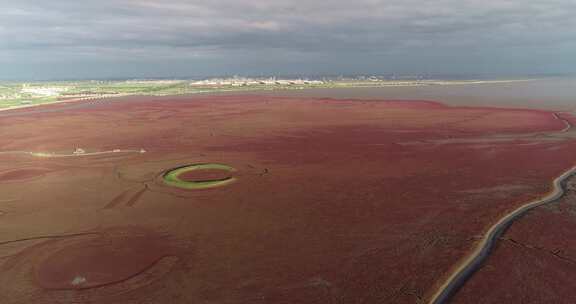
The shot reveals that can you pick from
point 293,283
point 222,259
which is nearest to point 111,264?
point 222,259

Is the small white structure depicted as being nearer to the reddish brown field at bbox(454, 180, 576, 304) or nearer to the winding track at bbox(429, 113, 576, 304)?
the winding track at bbox(429, 113, 576, 304)

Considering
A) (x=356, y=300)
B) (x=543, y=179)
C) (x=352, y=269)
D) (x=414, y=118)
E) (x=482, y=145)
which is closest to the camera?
(x=356, y=300)

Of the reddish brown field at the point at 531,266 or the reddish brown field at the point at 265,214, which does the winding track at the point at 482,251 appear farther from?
the reddish brown field at the point at 265,214

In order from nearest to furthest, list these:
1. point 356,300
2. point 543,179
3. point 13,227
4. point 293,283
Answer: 1. point 356,300
2. point 293,283
3. point 13,227
4. point 543,179

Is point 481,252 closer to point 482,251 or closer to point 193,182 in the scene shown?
point 482,251

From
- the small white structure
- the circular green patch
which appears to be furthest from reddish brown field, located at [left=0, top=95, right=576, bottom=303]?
the small white structure

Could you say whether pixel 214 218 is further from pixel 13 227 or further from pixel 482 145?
pixel 482 145

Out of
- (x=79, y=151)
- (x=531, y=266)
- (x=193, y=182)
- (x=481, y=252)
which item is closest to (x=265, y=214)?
(x=193, y=182)
